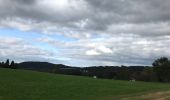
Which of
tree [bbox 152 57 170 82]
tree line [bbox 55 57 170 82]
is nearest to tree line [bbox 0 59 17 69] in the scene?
tree line [bbox 55 57 170 82]

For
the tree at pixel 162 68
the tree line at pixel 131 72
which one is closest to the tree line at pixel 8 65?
the tree line at pixel 131 72

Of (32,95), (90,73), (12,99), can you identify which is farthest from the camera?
(90,73)

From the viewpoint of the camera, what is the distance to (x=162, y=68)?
5172 inches

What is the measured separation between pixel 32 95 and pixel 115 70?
12186cm

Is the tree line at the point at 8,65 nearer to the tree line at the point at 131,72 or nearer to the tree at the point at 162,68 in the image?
the tree line at the point at 131,72

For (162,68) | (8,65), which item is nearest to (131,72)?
(162,68)

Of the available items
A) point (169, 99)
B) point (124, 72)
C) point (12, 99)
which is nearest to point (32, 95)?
point (12, 99)

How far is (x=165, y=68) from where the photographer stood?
13062cm

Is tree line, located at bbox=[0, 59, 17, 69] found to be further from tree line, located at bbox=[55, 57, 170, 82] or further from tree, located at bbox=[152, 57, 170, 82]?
tree, located at bbox=[152, 57, 170, 82]

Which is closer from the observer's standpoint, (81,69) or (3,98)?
(3,98)

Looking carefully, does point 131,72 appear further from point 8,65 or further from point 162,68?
point 8,65

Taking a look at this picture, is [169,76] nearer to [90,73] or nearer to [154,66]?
[154,66]

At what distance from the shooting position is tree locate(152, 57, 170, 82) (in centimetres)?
12875

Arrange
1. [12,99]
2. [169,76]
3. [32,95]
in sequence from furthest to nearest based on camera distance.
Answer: [169,76] → [32,95] → [12,99]
